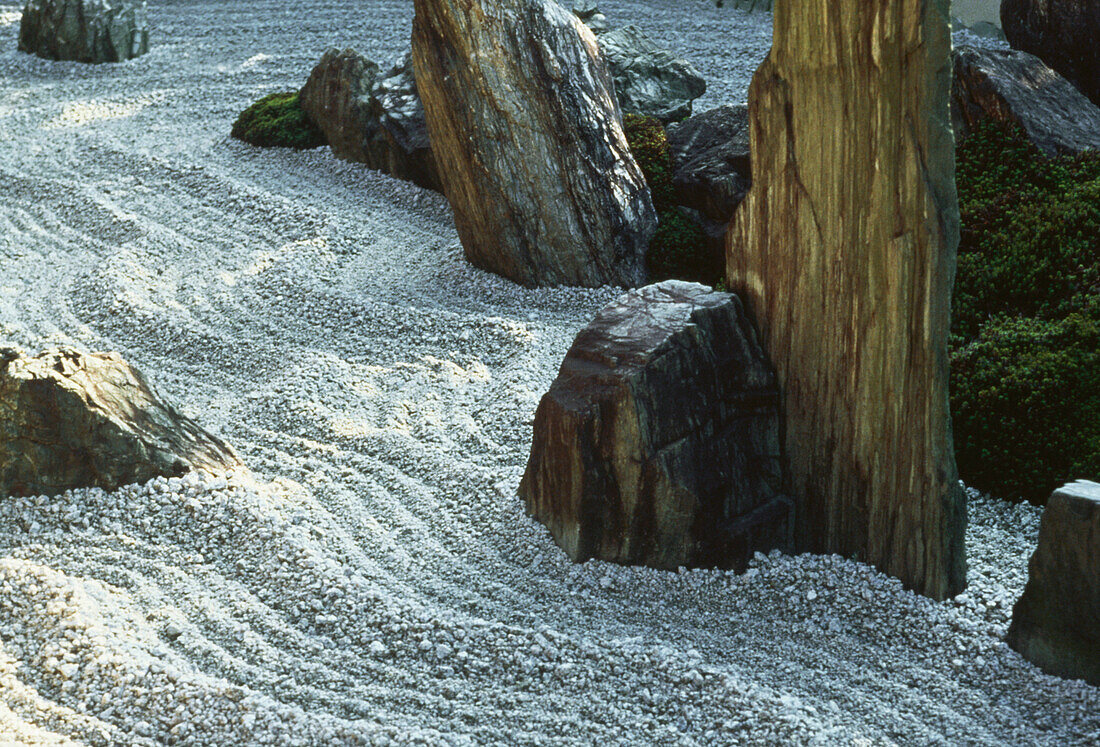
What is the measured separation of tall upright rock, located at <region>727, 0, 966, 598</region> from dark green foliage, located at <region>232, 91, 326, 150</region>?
5882 mm

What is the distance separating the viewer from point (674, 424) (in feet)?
11.8

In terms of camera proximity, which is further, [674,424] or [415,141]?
[415,141]

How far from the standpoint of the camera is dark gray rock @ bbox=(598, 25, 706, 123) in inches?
317

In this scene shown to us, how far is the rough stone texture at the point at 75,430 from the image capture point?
3.99 metres

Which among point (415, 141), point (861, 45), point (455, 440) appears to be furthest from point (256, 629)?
point (415, 141)

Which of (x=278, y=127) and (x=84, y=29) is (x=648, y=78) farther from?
(x=84, y=29)

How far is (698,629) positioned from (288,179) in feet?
19.6

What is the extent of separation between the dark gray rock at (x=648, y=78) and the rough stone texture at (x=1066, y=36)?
2.62 metres

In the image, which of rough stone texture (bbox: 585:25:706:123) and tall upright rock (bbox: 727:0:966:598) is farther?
rough stone texture (bbox: 585:25:706:123)

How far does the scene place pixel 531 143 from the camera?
6207mm

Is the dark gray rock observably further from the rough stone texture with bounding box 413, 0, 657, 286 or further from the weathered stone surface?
the weathered stone surface

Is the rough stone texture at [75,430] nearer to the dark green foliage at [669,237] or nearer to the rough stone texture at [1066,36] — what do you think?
the dark green foliage at [669,237]

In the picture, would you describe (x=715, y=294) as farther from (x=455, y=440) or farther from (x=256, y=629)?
(x=256, y=629)

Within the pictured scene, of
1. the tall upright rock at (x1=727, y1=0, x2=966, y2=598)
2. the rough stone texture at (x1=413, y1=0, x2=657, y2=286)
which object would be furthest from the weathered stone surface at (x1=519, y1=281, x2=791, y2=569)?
the rough stone texture at (x1=413, y1=0, x2=657, y2=286)
